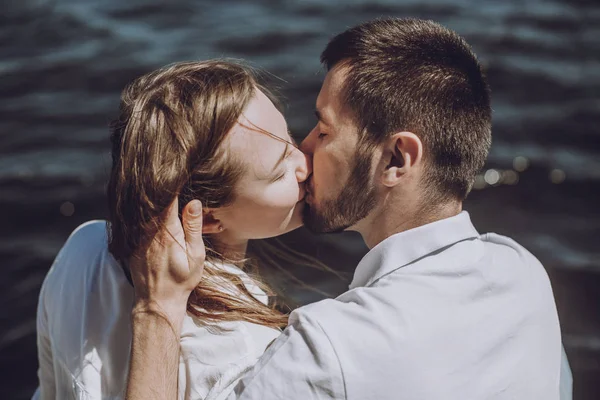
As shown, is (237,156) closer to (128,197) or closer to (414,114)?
(128,197)

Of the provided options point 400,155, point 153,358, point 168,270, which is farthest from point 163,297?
point 400,155

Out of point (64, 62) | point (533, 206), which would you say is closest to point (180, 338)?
point (533, 206)

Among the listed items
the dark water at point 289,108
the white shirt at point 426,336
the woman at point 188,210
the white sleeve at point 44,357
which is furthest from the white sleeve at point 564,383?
the white sleeve at point 44,357

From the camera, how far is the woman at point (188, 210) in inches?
106

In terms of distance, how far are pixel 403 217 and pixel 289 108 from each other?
12.8 ft

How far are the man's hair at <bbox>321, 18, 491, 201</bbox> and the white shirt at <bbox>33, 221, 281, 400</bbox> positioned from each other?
82 cm

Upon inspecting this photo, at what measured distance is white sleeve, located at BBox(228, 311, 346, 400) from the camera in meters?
2.29

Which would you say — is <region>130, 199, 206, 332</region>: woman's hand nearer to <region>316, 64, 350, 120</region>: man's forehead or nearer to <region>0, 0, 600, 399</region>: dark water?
Answer: <region>316, 64, 350, 120</region>: man's forehead

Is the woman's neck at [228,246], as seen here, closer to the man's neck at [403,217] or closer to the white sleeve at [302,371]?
the man's neck at [403,217]

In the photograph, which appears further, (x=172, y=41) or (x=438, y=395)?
(x=172, y=41)

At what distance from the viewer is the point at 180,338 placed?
271 centimetres

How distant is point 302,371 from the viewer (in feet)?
7.52

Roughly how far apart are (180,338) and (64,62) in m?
5.50

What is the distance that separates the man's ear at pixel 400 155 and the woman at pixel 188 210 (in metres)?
0.35
